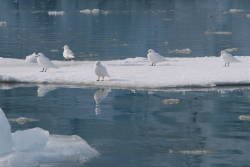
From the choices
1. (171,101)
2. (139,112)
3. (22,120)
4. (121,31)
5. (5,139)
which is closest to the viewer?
(5,139)

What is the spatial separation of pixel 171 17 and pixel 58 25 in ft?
36.2

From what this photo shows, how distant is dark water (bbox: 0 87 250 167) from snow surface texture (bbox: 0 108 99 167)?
0.43m

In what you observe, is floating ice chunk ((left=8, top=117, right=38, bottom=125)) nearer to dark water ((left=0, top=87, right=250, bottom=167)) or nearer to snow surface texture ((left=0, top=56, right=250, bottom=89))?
dark water ((left=0, top=87, right=250, bottom=167))

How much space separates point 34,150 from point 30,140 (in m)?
0.24

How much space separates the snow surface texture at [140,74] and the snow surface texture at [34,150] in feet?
30.4

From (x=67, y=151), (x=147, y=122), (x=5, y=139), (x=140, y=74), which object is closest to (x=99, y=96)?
(x=140, y=74)

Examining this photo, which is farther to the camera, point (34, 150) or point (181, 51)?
point (181, 51)

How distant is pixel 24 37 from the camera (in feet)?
153

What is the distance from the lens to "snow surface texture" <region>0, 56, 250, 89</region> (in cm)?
2581

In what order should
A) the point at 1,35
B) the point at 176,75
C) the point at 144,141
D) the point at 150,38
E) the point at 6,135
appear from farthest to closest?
the point at 1,35
the point at 150,38
the point at 176,75
the point at 144,141
the point at 6,135

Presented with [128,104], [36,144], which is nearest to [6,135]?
[36,144]

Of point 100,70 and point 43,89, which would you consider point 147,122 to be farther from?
point 43,89

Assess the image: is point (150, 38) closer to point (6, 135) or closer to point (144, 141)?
point (144, 141)

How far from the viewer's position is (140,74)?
27.4 m
